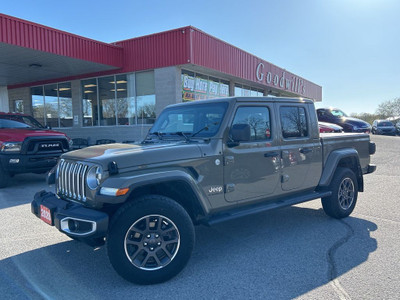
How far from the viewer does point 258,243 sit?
414 centimetres

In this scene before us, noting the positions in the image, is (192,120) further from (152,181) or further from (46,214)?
(46,214)

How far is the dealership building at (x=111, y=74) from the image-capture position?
1205 cm

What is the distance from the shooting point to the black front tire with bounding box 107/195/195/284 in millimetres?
2963

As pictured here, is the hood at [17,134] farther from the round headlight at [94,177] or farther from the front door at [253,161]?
the front door at [253,161]

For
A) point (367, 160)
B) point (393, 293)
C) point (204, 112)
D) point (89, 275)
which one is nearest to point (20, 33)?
point (204, 112)

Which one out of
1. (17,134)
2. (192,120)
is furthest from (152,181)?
(17,134)

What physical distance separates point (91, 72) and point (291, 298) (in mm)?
14902

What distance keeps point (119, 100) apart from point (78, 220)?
12765 millimetres

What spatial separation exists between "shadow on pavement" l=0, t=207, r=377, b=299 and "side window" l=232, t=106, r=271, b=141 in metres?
1.39

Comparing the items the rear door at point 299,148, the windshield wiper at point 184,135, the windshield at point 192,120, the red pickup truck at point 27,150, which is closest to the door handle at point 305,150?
the rear door at point 299,148

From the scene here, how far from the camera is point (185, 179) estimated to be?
10.6 ft

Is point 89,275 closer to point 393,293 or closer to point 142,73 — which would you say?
point 393,293

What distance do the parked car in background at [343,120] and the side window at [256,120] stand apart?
54.2ft

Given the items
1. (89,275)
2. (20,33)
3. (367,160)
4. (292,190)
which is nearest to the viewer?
(89,275)
